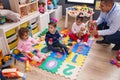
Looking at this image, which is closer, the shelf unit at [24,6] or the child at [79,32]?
the shelf unit at [24,6]

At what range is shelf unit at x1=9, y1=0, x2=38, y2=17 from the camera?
6.56 feet

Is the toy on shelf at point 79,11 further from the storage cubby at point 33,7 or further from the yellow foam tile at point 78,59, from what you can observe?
the yellow foam tile at point 78,59

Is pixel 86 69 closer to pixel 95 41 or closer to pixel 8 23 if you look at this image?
pixel 95 41

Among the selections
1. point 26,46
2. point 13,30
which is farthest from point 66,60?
point 13,30

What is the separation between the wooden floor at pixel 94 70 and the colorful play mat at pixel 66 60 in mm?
61

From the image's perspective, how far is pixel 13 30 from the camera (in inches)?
77.5

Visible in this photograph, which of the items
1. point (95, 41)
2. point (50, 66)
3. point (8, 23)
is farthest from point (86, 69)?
point (8, 23)

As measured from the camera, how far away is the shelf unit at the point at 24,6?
200cm

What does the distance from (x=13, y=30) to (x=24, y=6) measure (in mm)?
453

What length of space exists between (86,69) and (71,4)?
6.45ft

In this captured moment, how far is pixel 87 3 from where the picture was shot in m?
3.10

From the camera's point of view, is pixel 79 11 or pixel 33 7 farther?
pixel 79 11

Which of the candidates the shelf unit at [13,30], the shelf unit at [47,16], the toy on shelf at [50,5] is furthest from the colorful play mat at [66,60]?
the toy on shelf at [50,5]

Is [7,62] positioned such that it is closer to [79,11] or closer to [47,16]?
[47,16]
